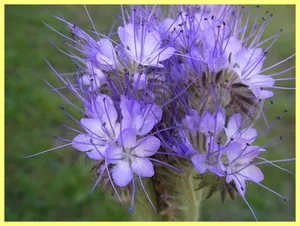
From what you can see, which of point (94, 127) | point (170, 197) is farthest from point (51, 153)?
point (94, 127)

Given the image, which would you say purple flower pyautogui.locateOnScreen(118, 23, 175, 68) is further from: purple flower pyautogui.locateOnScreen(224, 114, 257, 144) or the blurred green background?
the blurred green background

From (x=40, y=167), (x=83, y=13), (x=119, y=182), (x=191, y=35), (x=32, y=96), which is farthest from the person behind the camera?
(x=83, y=13)

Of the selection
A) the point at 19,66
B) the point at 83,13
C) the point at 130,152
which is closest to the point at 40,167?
the point at 19,66

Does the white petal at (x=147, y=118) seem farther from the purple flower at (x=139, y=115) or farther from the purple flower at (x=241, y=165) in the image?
the purple flower at (x=241, y=165)

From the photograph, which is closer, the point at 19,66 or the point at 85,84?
the point at 85,84

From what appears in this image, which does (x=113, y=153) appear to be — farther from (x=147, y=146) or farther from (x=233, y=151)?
(x=233, y=151)

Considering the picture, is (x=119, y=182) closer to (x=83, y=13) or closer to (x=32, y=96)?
(x=32, y=96)

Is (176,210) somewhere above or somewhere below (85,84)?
below

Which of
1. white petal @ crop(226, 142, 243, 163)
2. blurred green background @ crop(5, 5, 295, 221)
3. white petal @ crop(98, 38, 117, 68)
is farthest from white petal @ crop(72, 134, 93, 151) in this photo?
blurred green background @ crop(5, 5, 295, 221)
